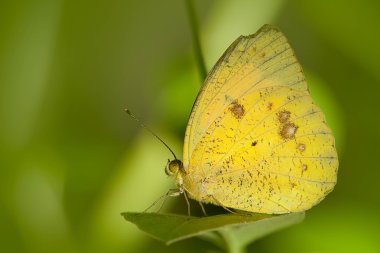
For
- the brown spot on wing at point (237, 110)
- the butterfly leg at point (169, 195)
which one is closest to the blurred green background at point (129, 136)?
the butterfly leg at point (169, 195)

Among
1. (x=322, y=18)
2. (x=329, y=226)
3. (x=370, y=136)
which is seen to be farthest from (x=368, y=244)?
(x=322, y=18)

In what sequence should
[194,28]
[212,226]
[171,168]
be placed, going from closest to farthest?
1. [212,226]
2. [194,28]
3. [171,168]

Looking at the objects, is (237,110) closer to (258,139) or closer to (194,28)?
(258,139)

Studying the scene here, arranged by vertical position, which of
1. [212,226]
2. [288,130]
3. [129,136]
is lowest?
[212,226]

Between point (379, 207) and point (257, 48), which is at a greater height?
point (257, 48)

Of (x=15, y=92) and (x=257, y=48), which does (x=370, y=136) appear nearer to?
(x=257, y=48)

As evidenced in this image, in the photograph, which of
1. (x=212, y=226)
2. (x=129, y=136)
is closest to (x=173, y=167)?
(x=129, y=136)

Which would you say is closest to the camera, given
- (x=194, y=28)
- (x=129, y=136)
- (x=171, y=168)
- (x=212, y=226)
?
(x=212, y=226)

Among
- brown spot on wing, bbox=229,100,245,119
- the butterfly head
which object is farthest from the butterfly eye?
brown spot on wing, bbox=229,100,245,119

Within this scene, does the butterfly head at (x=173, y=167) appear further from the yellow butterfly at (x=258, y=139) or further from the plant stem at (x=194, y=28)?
the plant stem at (x=194, y=28)
